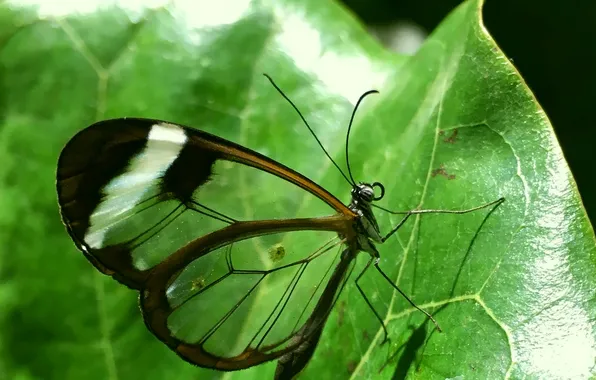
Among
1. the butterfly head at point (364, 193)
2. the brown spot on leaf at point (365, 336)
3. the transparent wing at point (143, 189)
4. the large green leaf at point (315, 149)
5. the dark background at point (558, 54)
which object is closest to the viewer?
the large green leaf at point (315, 149)

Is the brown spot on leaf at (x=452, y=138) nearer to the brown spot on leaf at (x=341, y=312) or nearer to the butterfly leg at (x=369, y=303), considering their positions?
the butterfly leg at (x=369, y=303)

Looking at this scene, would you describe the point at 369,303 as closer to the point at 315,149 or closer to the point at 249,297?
the point at 249,297

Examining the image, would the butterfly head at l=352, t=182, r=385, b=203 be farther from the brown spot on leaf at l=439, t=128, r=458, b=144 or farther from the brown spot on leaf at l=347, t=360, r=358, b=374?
the brown spot on leaf at l=347, t=360, r=358, b=374

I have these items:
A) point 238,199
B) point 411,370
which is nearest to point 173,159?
point 238,199

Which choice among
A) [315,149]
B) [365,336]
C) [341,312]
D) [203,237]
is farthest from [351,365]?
[315,149]

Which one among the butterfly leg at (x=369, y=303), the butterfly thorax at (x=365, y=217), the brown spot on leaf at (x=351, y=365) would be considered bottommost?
the brown spot on leaf at (x=351, y=365)

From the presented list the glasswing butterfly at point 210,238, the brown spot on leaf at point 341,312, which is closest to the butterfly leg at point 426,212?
the glasswing butterfly at point 210,238

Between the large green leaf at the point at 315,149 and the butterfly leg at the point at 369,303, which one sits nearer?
the large green leaf at the point at 315,149
